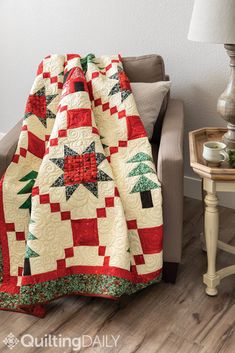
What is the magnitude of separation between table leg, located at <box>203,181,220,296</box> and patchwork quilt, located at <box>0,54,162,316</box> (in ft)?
0.60

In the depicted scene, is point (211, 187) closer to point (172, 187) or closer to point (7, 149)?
point (172, 187)

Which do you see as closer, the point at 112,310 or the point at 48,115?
the point at 112,310

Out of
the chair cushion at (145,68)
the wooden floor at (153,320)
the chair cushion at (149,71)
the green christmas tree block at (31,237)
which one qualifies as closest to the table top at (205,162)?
the chair cushion at (149,71)

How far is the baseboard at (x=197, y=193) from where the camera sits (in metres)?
2.57

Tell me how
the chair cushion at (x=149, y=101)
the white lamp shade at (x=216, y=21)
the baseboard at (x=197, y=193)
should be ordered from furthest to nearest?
the baseboard at (x=197, y=193)
the chair cushion at (x=149, y=101)
the white lamp shade at (x=216, y=21)

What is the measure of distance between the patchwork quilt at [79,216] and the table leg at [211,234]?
0.18m

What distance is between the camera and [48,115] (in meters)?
2.19

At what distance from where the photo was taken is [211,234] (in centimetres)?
190

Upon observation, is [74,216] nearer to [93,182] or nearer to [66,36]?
[93,182]

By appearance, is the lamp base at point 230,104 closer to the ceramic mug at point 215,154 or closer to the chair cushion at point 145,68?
the ceramic mug at point 215,154

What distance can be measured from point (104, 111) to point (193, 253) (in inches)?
29.8

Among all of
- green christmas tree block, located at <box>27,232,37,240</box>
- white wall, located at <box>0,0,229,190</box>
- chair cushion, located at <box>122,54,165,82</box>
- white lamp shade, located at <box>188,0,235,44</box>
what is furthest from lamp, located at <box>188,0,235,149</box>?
green christmas tree block, located at <box>27,232,37,240</box>

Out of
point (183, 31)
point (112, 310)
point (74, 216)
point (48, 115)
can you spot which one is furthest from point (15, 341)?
point (183, 31)

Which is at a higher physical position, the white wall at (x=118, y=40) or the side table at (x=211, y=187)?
the white wall at (x=118, y=40)
